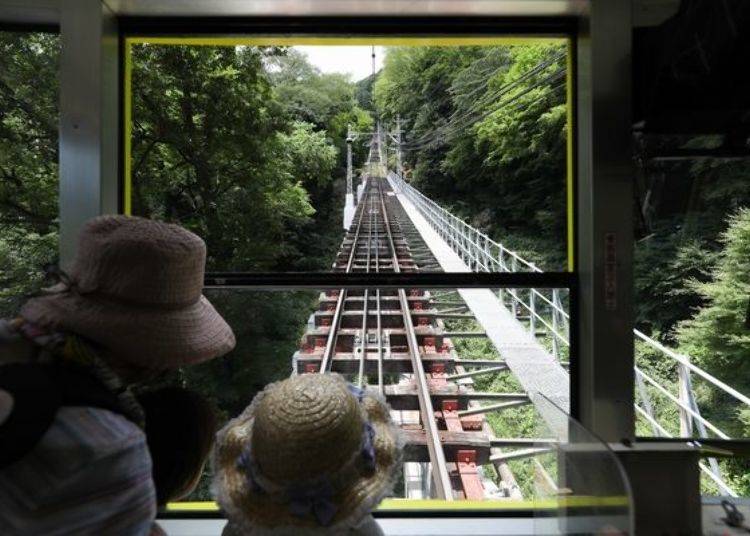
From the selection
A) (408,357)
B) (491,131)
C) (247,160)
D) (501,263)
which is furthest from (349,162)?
→ (408,357)

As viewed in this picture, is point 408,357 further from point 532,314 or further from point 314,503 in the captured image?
point 314,503

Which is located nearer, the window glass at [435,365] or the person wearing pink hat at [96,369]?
the person wearing pink hat at [96,369]

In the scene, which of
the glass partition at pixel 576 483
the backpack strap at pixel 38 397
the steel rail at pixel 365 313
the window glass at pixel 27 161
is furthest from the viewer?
the steel rail at pixel 365 313

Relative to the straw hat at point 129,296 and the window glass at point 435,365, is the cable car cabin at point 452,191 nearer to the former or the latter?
the window glass at point 435,365

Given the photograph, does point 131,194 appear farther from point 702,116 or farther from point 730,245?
point 730,245

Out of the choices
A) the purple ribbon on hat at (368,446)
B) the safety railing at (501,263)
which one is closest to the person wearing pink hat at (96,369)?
the purple ribbon on hat at (368,446)

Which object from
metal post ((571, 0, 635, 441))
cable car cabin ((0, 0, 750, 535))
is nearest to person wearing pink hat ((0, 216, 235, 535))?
cable car cabin ((0, 0, 750, 535))

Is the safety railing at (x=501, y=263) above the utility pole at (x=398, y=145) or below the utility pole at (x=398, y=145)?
below

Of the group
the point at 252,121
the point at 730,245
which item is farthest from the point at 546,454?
the point at 252,121
